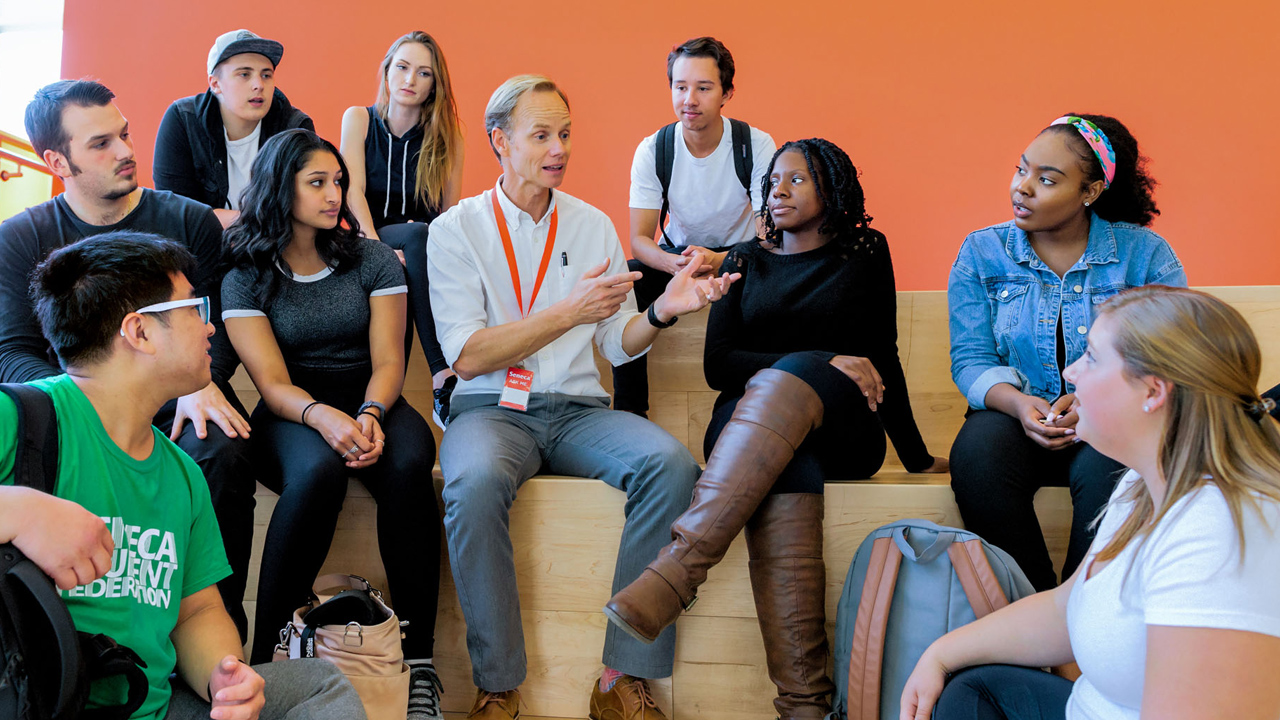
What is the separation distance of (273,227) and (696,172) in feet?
4.61

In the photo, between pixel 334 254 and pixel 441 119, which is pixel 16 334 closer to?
pixel 334 254

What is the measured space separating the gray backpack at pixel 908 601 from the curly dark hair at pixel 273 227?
4.85 feet

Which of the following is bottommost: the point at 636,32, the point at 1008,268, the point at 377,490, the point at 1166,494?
the point at 377,490

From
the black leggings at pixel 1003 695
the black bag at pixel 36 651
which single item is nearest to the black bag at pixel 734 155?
the black leggings at pixel 1003 695

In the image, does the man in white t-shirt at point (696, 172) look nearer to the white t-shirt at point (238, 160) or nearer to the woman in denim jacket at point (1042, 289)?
the woman in denim jacket at point (1042, 289)

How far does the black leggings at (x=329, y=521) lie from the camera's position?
6.31 ft

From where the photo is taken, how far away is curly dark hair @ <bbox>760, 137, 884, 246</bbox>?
90.7 inches

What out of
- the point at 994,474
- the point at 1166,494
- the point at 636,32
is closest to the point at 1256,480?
the point at 1166,494

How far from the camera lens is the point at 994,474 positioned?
6.19 ft

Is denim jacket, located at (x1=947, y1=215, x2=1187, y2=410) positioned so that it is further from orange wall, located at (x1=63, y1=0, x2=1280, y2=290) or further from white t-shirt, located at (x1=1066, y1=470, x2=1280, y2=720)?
orange wall, located at (x1=63, y1=0, x2=1280, y2=290)

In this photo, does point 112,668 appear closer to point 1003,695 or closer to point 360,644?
point 360,644

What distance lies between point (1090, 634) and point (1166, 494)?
0.65ft

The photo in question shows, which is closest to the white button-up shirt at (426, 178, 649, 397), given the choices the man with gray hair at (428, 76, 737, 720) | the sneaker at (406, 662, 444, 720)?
the man with gray hair at (428, 76, 737, 720)

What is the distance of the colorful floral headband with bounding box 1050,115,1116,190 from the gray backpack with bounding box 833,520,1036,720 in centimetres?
97
